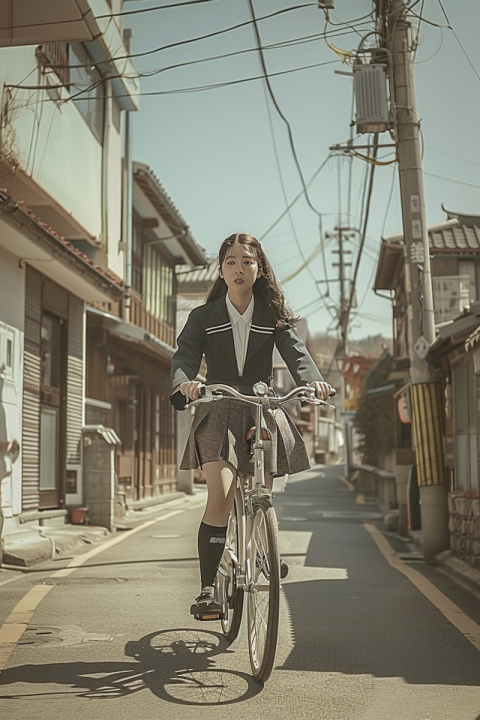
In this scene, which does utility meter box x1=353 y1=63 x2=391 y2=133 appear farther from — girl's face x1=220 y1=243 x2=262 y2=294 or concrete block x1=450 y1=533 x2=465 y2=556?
girl's face x1=220 y1=243 x2=262 y2=294

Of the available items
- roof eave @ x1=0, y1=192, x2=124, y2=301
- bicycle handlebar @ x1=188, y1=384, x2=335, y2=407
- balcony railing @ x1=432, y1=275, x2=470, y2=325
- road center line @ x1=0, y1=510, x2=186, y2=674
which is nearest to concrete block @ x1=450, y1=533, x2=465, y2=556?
road center line @ x1=0, y1=510, x2=186, y2=674

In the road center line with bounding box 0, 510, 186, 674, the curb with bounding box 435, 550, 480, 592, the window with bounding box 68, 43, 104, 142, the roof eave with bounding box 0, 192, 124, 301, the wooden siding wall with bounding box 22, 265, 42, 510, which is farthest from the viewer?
the window with bounding box 68, 43, 104, 142

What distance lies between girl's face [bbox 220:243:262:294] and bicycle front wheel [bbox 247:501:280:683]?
1.28 meters

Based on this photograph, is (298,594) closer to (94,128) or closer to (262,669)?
(262,669)

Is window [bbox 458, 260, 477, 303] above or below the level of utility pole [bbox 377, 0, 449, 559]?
above

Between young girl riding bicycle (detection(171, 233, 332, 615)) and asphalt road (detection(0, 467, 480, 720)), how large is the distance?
58 cm

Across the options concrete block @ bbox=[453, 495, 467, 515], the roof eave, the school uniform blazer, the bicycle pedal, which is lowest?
the bicycle pedal

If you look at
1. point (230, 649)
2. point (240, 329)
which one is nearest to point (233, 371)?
point (240, 329)

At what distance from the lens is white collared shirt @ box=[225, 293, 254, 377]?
16.4 ft

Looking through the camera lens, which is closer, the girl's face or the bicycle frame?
the bicycle frame

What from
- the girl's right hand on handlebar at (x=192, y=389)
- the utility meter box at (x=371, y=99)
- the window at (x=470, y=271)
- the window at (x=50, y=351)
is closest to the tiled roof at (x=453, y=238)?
the window at (x=470, y=271)

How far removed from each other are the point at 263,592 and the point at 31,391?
9.25 metres

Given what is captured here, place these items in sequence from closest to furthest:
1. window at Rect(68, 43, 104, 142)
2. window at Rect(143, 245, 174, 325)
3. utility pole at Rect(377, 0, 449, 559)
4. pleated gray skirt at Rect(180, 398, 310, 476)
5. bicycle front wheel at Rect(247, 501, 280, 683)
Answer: bicycle front wheel at Rect(247, 501, 280, 683), pleated gray skirt at Rect(180, 398, 310, 476), utility pole at Rect(377, 0, 449, 559), window at Rect(68, 43, 104, 142), window at Rect(143, 245, 174, 325)

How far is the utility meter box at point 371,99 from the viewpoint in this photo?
40.1ft
